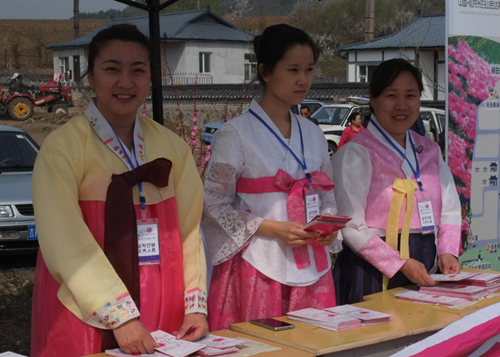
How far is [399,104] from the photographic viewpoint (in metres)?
2.85

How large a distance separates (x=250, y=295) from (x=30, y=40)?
4906 cm

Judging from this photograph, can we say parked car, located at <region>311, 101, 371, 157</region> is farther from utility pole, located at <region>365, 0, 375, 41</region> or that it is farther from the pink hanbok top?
the pink hanbok top

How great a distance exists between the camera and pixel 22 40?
47750 mm

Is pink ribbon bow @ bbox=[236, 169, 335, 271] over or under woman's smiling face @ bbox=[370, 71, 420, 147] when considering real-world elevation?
under

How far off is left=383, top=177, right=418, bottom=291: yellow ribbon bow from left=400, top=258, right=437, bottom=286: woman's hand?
4cm

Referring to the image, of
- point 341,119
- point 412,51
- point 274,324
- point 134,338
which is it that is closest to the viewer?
point 134,338

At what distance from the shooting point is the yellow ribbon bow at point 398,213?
2754 mm

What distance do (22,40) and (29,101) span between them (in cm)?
3079

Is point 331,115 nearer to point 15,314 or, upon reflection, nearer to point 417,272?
point 15,314

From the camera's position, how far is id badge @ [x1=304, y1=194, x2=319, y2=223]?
8.42 ft

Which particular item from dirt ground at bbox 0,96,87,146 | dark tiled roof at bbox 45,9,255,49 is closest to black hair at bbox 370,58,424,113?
dirt ground at bbox 0,96,87,146

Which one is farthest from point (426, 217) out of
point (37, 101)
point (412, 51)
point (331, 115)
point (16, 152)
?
point (412, 51)

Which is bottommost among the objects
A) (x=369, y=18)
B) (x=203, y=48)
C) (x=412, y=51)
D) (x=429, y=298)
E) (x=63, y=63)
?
(x=429, y=298)

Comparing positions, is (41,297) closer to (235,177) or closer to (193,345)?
(193,345)
